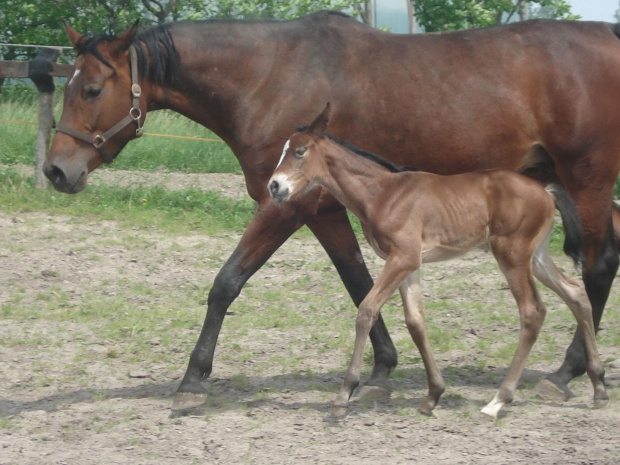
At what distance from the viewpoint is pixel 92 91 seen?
4883mm

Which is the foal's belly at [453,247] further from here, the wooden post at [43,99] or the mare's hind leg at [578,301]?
the wooden post at [43,99]

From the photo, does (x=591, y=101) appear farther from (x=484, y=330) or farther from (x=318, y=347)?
(x=318, y=347)

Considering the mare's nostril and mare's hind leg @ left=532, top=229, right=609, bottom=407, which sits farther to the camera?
the mare's nostril

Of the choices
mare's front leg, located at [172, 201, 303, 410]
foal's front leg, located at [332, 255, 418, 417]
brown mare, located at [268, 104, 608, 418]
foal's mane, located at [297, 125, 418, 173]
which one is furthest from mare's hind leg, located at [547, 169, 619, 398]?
mare's front leg, located at [172, 201, 303, 410]

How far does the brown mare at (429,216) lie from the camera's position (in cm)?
452

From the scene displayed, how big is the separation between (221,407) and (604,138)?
2597 millimetres

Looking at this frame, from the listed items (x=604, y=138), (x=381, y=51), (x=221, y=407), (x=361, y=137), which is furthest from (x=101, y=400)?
(x=604, y=138)

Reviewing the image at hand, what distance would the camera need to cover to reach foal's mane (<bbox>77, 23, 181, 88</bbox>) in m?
4.96

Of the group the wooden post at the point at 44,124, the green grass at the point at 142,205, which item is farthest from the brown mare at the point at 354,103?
the wooden post at the point at 44,124

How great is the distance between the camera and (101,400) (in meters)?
4.84

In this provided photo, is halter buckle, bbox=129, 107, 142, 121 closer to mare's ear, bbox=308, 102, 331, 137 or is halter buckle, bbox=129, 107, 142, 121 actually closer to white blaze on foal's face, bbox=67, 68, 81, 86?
white blaze on foal's face, bbox=67, 68, 81, 86

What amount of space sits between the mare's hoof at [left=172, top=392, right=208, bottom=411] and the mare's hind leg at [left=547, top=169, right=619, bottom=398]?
1894 mm

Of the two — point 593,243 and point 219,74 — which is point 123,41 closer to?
point 219,74

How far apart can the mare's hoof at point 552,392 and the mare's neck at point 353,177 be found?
4.43 feet
